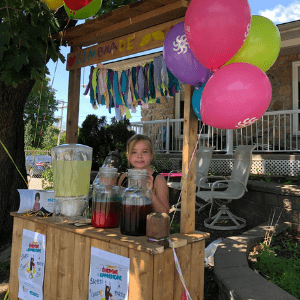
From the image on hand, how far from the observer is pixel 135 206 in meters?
1.81

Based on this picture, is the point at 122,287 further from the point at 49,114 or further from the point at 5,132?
the point at 49,114

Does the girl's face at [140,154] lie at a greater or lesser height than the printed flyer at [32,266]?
greater

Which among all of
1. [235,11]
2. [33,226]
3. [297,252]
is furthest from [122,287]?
[297,252]

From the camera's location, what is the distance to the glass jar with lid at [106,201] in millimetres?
1963

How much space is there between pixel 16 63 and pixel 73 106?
1.08 meters

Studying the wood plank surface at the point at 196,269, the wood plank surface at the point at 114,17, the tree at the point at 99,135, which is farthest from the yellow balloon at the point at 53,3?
the tree at the point at 99,135

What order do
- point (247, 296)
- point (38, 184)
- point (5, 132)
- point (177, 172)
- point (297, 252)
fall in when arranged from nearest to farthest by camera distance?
point (247, 296), point (297, 252), point (5, 132), point (177, 172), point (38, 184)

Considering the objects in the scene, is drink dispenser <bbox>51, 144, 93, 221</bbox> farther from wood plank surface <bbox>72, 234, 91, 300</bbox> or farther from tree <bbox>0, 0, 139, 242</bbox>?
tree <bbox>0, 0, 139, 242</bbox>

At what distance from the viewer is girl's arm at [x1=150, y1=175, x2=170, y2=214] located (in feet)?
6.95

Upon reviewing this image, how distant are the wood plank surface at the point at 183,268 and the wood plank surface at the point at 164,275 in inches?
2.2

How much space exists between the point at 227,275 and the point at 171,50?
1813 mm

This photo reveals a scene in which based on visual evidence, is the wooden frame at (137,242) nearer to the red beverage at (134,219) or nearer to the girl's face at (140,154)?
the red beverage at (134,219)

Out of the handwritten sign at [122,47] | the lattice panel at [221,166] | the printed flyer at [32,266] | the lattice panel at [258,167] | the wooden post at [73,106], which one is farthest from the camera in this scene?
the lattice panel at [221,166]

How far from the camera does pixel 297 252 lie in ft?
10.6
